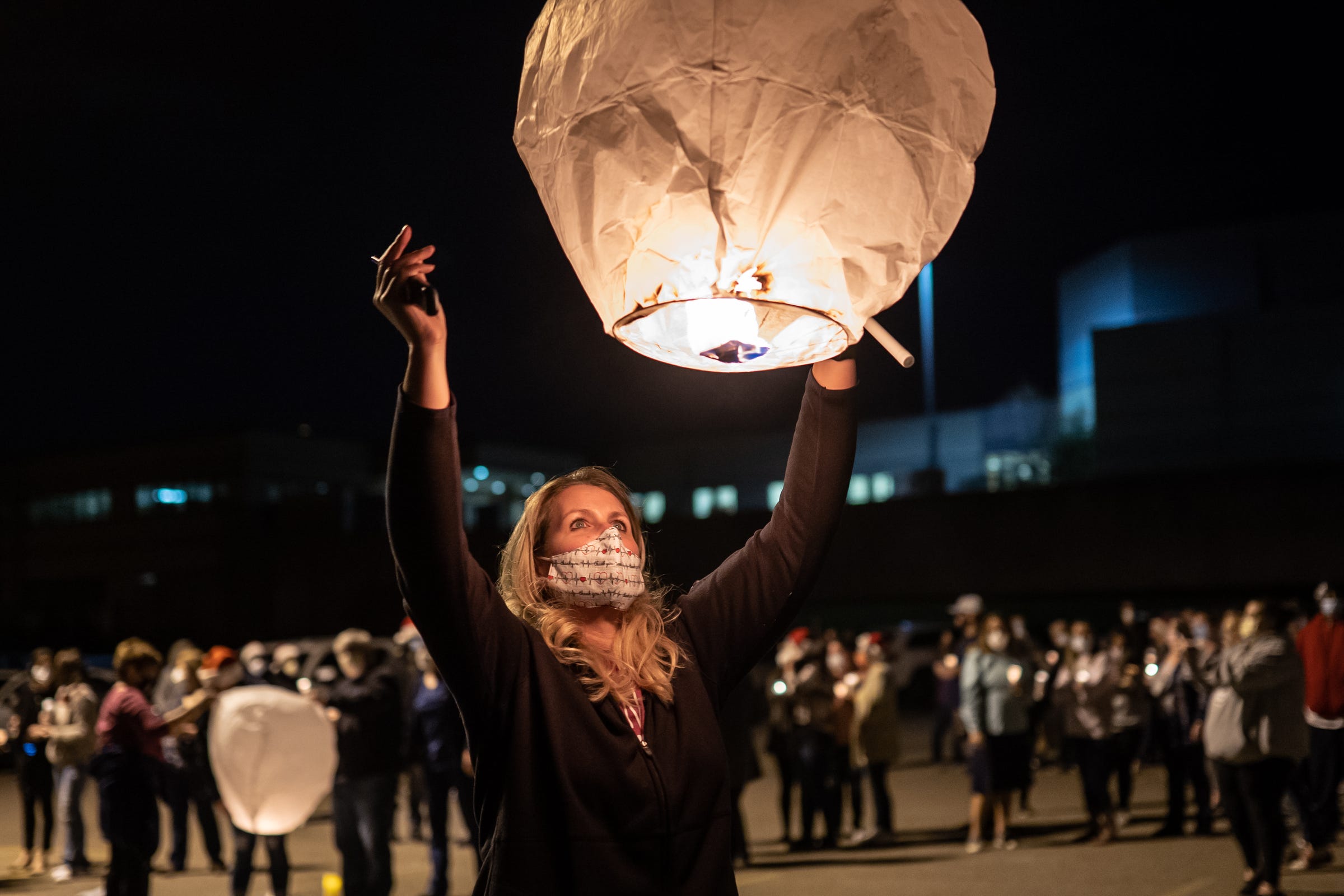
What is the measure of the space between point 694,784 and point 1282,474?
1074 inches

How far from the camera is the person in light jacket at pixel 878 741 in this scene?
10734 millimetres

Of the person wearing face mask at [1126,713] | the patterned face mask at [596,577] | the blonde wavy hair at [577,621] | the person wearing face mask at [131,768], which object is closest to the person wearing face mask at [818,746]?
the person wearing face mask at [1126,713]

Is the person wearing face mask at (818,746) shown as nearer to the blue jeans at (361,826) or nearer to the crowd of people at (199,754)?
the crowd of people at (199,754)

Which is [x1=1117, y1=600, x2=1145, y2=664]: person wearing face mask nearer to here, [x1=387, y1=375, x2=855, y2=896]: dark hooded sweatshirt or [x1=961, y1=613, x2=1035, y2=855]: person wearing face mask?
[x1=961, y1=613, x2=1035, y2=855]: person wearing face mask

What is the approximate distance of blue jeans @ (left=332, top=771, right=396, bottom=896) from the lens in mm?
7930

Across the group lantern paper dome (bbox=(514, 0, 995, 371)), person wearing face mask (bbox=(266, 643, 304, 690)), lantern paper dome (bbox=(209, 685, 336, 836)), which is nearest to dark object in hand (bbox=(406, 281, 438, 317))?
lantern paper dome (bbox=(514, 0, 995, 371))

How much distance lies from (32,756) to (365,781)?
4501mm

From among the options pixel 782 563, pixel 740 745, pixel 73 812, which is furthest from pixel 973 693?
pixel 782 563

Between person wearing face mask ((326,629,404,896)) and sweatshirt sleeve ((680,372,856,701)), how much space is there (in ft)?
20.2

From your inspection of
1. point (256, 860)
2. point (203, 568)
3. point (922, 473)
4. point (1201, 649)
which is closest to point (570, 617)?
point (256, 860)

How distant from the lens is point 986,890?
27.1ft

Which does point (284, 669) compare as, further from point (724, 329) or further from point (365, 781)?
point (724, 329)

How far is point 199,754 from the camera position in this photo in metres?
10.3

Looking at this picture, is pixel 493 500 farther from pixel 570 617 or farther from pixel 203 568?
pixel 570 617
